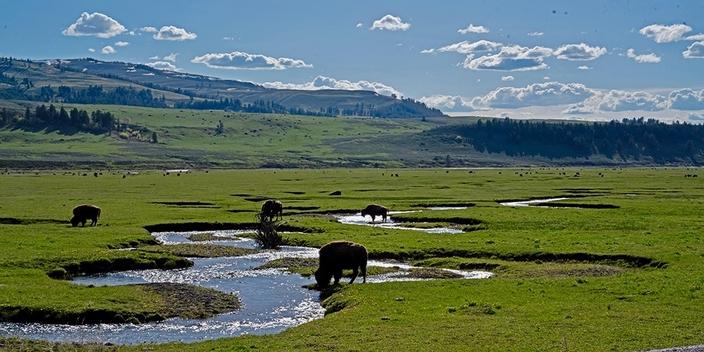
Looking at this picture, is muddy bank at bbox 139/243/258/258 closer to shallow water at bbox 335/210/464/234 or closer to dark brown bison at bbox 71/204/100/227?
dark brown bison at bbox 71/204/100/227

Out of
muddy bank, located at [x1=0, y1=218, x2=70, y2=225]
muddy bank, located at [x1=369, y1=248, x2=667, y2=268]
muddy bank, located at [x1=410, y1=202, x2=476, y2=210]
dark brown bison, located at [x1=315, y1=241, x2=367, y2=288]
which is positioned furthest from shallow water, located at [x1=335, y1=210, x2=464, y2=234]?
muddy bank, located at [x1=0, y1=218, x2=70, y2=225]

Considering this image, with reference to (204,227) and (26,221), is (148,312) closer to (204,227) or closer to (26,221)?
(204,227)

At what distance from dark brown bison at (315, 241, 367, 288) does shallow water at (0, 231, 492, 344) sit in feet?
3.54

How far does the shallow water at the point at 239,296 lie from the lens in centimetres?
2464

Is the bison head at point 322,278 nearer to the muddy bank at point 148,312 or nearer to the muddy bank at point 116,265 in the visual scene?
the muddy bank at point 148,312

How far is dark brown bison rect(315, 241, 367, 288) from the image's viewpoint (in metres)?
33.6

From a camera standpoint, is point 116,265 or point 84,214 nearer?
point 116,265

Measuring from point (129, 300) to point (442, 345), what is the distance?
13.8m

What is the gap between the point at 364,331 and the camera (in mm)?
23172

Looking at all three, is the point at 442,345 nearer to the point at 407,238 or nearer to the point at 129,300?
the point at 129,300

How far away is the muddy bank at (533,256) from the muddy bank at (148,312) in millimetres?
13922

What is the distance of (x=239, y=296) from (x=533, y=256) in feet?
58.1

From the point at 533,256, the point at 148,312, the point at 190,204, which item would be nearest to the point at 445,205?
the point at 190,204

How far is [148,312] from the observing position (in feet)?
89.6
